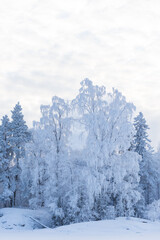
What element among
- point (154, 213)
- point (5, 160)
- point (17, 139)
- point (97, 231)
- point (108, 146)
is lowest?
point (154, 213)

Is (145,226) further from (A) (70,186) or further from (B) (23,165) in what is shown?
(B) (23,165)

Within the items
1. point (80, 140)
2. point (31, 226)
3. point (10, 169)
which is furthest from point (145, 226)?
point (10, 169)

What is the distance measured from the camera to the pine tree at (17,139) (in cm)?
3350

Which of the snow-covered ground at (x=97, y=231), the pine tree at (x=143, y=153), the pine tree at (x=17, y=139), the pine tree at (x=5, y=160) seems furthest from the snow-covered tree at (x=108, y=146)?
the pine tree at (x=5, y=160)

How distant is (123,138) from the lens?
24.9 metres

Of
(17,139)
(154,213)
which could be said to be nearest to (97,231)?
(154,213)

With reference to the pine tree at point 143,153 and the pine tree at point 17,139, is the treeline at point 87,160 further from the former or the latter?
the pine tree at point 143,153

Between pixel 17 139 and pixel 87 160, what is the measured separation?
1350 centimetres

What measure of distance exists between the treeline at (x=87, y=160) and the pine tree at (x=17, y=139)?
2715 mm

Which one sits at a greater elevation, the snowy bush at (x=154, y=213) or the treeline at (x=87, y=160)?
the treeline at (x=87, y=160)

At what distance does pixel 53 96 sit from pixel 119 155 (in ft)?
30.9

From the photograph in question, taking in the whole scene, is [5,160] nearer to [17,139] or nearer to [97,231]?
[17,139]

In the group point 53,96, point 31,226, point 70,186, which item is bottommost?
point 31,226

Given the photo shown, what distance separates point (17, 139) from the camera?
3369 cm
